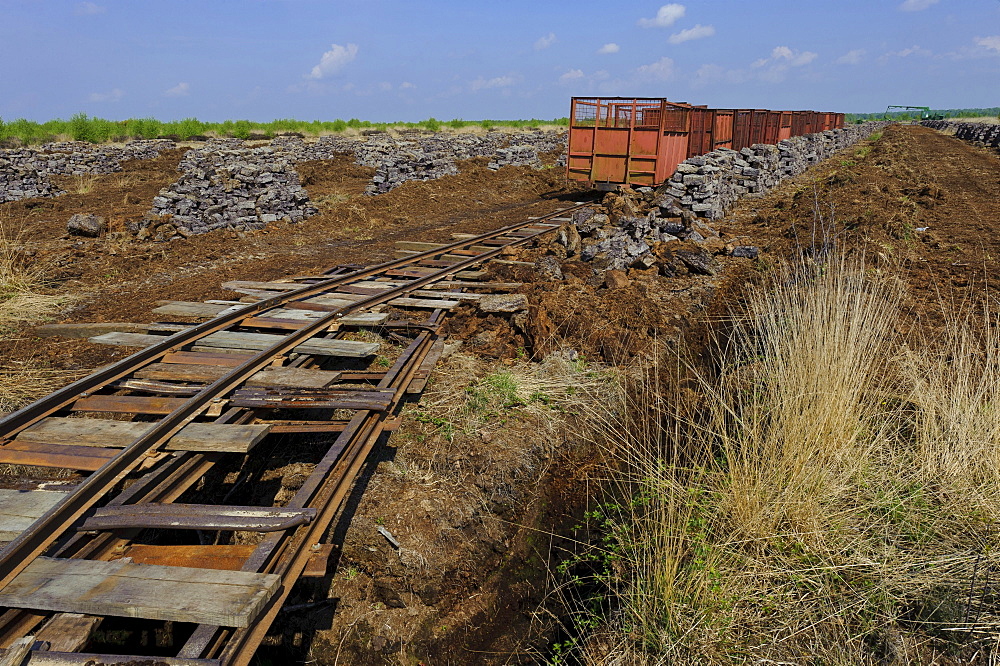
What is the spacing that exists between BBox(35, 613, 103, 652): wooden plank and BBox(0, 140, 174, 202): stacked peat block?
19860 millimetres

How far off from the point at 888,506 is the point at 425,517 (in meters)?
3.20

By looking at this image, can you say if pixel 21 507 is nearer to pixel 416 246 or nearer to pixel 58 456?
pixel 58 456

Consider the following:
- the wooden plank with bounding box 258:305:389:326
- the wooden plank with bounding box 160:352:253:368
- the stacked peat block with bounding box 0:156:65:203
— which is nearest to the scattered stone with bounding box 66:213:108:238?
the wooden plank with bounding box 258:305:389:326

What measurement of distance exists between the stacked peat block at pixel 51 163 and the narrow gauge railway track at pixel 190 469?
15.6 metres

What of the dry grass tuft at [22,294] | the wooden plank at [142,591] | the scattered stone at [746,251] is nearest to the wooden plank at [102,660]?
the wooden plank at [142,591]

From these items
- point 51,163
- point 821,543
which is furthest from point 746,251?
point 51,163

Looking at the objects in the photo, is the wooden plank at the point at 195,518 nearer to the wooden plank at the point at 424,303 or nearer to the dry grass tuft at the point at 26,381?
the dry grass tuft at the point at 26,381

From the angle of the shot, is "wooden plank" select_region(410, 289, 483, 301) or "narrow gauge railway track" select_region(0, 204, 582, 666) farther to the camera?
"wooden plank" select_region(410, 289, 483, 301)

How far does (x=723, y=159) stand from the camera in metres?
15.2

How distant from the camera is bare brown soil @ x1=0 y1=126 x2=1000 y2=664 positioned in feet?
14.0

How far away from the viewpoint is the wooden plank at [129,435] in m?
4.01

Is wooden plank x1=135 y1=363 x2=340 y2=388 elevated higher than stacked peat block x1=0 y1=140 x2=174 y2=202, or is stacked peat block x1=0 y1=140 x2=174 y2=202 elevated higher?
stacked peat block x1=0 y1=140 x2=174 y2=202

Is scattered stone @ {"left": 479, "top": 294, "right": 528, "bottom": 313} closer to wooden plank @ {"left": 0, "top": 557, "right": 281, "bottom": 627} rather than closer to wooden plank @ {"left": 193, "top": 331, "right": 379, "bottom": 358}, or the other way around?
wooden plank @ {"left": 193, "top": 331, "right": 379, "bottom": 358}

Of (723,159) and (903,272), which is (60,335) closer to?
(903,272)
